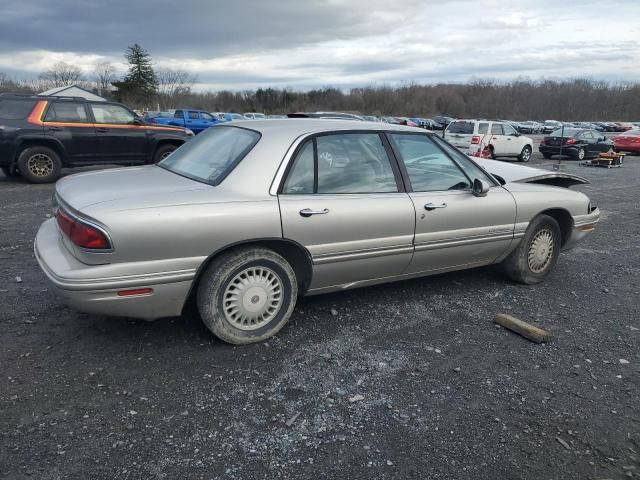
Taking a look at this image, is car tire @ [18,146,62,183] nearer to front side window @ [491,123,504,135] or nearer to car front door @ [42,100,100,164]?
car front door @ [42,100,100,164]

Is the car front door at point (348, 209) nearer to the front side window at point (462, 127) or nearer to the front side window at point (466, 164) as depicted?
the front side window at point (466, 164)

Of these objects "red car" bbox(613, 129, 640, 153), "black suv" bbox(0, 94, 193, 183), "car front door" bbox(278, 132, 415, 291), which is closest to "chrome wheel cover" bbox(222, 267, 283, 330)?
"car front door" bbox(278, 132, 415, 291)

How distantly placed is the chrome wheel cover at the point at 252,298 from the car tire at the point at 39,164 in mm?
8664

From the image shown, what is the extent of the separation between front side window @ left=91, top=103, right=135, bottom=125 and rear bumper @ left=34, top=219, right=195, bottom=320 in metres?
8.45

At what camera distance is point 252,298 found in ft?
10.9

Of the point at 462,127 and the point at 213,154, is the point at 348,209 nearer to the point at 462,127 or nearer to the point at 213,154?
the point at 213,154

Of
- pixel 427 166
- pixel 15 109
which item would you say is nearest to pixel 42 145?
pixel 15 109

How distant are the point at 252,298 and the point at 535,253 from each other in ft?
9.74

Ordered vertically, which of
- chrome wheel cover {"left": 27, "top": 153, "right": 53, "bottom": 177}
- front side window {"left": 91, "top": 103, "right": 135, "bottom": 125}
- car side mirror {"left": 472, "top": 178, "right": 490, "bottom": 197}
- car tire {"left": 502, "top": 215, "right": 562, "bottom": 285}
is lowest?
car tire {"left": 502, "top": 215, "right": 562, "bottom": 285}

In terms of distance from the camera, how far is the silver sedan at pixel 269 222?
287 cm

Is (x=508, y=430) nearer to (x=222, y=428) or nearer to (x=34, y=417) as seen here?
(x=222, y=428)

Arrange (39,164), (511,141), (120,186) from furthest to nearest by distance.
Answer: (511,141), (39,164), (120,186)

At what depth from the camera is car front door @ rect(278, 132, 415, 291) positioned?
3.35 m

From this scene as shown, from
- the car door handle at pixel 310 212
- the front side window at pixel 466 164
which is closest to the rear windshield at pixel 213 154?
the car door handle at pixel 310 212
